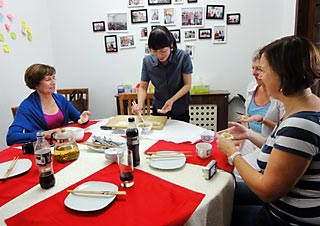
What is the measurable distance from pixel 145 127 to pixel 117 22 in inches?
84.1

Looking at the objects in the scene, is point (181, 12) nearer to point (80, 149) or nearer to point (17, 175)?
point (80, 149)

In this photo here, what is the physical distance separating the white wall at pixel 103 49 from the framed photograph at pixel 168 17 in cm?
6

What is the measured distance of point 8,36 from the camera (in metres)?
2.85

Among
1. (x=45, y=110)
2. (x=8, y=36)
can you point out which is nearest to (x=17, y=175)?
(x=45, y=110)

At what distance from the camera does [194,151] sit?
1508mm

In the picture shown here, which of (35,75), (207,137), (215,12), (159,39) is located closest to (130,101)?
(159,39)

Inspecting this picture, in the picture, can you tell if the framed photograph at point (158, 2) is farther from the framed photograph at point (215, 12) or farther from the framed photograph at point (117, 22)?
the framed photograph at point (215, 12)

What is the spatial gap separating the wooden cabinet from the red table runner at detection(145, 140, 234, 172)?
1790mm

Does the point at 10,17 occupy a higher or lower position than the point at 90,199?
higher

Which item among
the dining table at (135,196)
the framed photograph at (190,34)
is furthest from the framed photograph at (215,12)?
the dining table at (135,196)

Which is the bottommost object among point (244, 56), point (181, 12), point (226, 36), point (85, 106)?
point (85, 106)

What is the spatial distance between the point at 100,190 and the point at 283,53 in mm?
890

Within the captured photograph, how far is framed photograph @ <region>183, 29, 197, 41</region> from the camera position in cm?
346

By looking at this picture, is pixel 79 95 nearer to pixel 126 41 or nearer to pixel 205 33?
pixel 126 41
